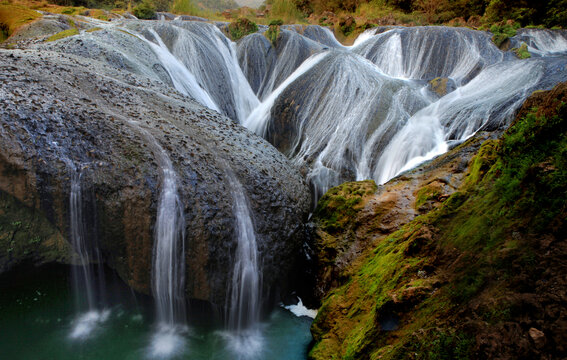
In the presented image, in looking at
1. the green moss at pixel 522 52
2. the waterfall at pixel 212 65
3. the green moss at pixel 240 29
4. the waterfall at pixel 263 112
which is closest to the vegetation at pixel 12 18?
the waterfall at pixel 212 65

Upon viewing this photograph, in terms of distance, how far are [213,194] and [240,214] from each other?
0.49 meters

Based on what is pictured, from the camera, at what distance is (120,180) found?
420cm

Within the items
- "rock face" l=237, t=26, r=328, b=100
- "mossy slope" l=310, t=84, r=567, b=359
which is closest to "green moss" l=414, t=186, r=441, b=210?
"mossy slope" l=310, t=84, r=567, b=359

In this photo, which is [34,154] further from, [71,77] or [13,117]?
[71,77]

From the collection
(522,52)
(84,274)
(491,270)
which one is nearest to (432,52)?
(522,52)

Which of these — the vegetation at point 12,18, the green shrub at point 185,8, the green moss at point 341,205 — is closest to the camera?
the green moss at point 341,205

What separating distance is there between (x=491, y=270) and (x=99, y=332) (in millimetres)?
4678

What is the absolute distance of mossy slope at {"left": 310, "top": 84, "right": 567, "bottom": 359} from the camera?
2078mm

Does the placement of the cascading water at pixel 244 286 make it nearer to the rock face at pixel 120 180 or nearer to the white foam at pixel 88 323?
the rock face at pixel 120 180

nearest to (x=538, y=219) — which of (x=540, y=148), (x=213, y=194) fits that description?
(x=540, y=148)

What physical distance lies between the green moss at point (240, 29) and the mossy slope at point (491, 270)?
11.9m

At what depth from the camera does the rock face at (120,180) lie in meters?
4.05

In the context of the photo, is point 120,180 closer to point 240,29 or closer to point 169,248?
point 169,248

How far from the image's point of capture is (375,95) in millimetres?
8727
